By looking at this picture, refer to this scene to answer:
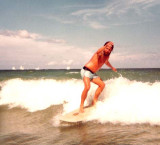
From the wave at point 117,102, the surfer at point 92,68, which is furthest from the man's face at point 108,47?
the wave at point 117,102

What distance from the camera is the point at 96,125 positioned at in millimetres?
5273

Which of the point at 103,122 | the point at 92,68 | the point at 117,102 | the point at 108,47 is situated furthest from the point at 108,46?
the point at 103,122

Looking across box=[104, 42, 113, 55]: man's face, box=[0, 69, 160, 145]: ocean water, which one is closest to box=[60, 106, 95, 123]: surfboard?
box=[0, 69, 160, 145]: ocean water

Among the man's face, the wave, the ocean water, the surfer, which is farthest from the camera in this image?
the surfer

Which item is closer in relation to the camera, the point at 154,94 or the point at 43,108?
the point at 154,94

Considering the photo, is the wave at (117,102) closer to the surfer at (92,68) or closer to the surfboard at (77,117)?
the surfboard at (77,117)

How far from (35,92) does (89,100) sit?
5118 millimetres

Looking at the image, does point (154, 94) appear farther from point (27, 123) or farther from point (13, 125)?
point (13, 125)

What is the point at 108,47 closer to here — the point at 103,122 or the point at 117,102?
the point at 117,102

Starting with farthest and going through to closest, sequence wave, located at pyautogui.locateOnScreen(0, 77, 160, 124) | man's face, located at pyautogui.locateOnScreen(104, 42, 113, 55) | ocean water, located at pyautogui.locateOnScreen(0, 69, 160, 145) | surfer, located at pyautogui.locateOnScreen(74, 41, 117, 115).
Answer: surfer, located at pyautogui.locateOnScreen(74, 41, 117, 115)
man's face, located at pyautogui.locateOnScreen(104, 42, 113, 55)
wave, located at pyautogui.locateOnScreen(0, 77, 160, 124)
ocean water, located at pyautogui.locateOnScreen(0, 69, 160, 145)

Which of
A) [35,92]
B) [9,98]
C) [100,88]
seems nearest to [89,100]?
[100,88]

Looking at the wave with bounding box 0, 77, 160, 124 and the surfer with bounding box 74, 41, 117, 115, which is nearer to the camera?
the wave with bounding box 0, 77, 160, 124

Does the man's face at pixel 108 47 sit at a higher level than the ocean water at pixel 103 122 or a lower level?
higher

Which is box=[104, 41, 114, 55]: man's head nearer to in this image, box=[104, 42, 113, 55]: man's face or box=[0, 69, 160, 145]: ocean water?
box=[104, 42, 113, 55]: man's face
